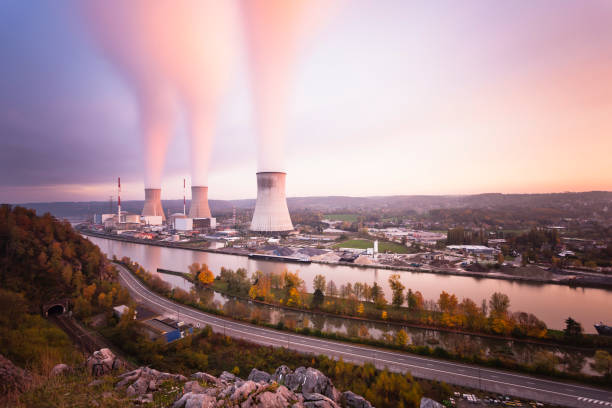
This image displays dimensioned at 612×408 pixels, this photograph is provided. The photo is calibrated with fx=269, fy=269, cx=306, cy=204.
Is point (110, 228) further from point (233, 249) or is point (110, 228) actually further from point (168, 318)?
point (168, 318)

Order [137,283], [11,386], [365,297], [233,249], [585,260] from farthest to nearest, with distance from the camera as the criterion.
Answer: [233,249], [585,260], [137,283], [365,297], [11,386]

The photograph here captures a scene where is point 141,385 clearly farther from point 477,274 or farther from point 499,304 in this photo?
point 477,274

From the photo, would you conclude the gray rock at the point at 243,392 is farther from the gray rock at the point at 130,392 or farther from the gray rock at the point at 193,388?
the gray rock at the point at 130,392

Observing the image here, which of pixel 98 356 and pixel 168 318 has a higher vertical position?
pixel 98 356

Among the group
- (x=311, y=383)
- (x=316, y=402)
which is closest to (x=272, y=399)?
(x=316, y=402)

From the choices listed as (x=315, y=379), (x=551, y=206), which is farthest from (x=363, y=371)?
(x=551, y=206)

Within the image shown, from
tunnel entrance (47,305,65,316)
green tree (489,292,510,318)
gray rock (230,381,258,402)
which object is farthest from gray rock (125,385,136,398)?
green tree (489,292,510,318)

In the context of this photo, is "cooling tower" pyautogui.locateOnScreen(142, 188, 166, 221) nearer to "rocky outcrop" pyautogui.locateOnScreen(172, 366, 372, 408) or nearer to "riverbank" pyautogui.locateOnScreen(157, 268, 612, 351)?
"riverbank" pyautogui.locateOnScreen(157, 268, 612, 351)
